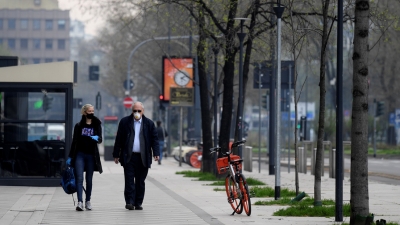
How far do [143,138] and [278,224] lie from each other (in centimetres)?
334

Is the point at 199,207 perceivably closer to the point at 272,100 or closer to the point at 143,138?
Answer: the point at 143,138

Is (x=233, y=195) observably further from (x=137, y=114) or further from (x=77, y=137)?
(x=77, y=137)

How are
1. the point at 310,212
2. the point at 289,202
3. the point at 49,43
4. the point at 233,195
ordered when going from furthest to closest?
the point at 49,43, the point at 289,202, the point at 233,195, the point at 310,212

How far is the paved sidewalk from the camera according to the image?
13883 millimetres

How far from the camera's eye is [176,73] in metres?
43.3

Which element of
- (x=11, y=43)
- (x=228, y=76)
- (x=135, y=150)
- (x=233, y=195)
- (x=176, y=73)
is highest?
(x=11, y=43)

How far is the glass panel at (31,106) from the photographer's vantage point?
22.2m

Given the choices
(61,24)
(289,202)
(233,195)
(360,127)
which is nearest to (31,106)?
(289,202)

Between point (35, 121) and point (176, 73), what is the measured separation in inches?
839

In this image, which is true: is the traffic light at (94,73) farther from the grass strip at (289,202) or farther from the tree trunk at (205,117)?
the grass strip at (289,202)

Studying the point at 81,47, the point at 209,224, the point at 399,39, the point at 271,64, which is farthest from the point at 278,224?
the point at 81,47

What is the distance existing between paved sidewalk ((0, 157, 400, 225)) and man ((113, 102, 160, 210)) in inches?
11.0

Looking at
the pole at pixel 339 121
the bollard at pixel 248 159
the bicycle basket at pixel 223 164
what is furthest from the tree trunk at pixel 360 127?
the bollard at pixel 248 159

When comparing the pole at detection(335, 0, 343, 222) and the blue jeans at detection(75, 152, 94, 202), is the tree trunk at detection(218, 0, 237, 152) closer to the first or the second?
the blue jeans at detection(75, 152, 94, 202)
